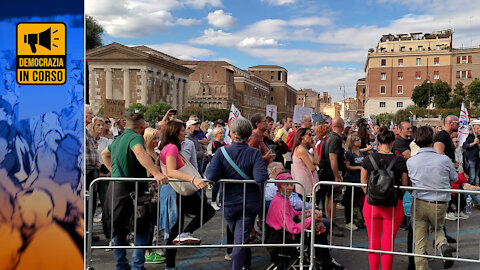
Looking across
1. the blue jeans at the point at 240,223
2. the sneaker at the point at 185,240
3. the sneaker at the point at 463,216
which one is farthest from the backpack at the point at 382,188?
the sneaker at the point at 463,216

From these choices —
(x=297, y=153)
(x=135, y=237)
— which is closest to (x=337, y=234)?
(x=297, y=153)

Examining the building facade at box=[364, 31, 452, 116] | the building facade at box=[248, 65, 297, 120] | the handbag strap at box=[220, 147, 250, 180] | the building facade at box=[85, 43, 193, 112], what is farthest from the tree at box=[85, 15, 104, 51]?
the building facade at box=[248, 65, 297, 120]

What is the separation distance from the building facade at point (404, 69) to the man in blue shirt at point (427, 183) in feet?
283

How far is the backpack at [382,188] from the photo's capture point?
14.2 feet

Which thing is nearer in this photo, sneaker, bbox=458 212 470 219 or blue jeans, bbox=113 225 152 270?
blue jeans, bbox=113 225 152 270

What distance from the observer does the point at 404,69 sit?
282ft

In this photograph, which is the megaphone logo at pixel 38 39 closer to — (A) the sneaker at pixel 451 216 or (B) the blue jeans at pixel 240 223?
(B) the blue jeans at pixel 240 223

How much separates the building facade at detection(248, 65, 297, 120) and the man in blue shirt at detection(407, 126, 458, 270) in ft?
473

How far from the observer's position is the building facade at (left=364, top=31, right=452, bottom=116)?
278 feet

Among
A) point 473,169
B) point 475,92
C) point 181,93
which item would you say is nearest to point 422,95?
point 475,92

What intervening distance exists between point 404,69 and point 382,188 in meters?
88.3

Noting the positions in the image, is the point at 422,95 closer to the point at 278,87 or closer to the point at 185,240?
the point at 185,240

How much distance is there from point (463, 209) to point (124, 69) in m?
72.6

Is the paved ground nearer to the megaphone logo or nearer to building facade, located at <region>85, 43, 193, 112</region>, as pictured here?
the megaphone logo
